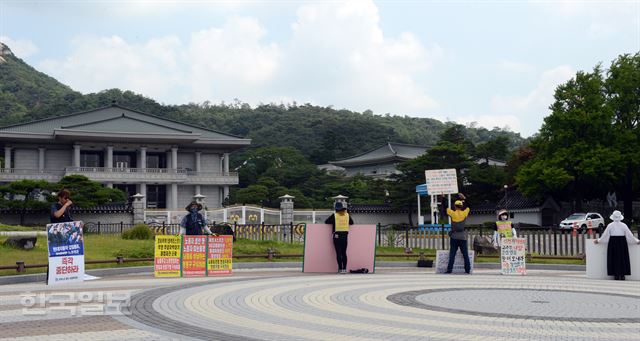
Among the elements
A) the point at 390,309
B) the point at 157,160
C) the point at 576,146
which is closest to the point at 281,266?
the point at 390,309

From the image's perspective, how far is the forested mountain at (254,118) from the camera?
9050 centimetres

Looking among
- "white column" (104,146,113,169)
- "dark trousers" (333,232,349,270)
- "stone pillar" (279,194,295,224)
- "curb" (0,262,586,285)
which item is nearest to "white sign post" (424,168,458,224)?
Answer: "curb" (0,262,586,285)

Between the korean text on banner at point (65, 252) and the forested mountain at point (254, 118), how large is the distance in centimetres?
7373

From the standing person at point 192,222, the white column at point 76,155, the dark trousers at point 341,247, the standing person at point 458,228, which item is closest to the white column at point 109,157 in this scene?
the white column at point 76,155

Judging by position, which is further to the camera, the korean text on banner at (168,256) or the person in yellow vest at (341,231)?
the person in yellow vest at (341,231)

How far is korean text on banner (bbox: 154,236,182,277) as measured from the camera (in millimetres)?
15742

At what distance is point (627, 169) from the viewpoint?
43656 millimetres

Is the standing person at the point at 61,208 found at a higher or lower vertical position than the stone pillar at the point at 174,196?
lower

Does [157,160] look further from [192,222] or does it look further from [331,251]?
[331,251]

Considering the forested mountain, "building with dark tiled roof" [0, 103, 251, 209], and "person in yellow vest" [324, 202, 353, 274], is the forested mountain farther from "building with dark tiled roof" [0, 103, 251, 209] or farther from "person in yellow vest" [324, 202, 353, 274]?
"person in yellow vest" [324, 202, 353, 274]

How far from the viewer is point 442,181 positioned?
29.5 meters

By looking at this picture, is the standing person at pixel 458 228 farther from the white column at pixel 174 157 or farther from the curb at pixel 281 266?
the white column at pixel 174 157

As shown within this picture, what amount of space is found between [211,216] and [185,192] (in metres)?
23.4

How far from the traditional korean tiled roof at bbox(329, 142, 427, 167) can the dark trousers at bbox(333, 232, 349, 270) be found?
57010 mm
